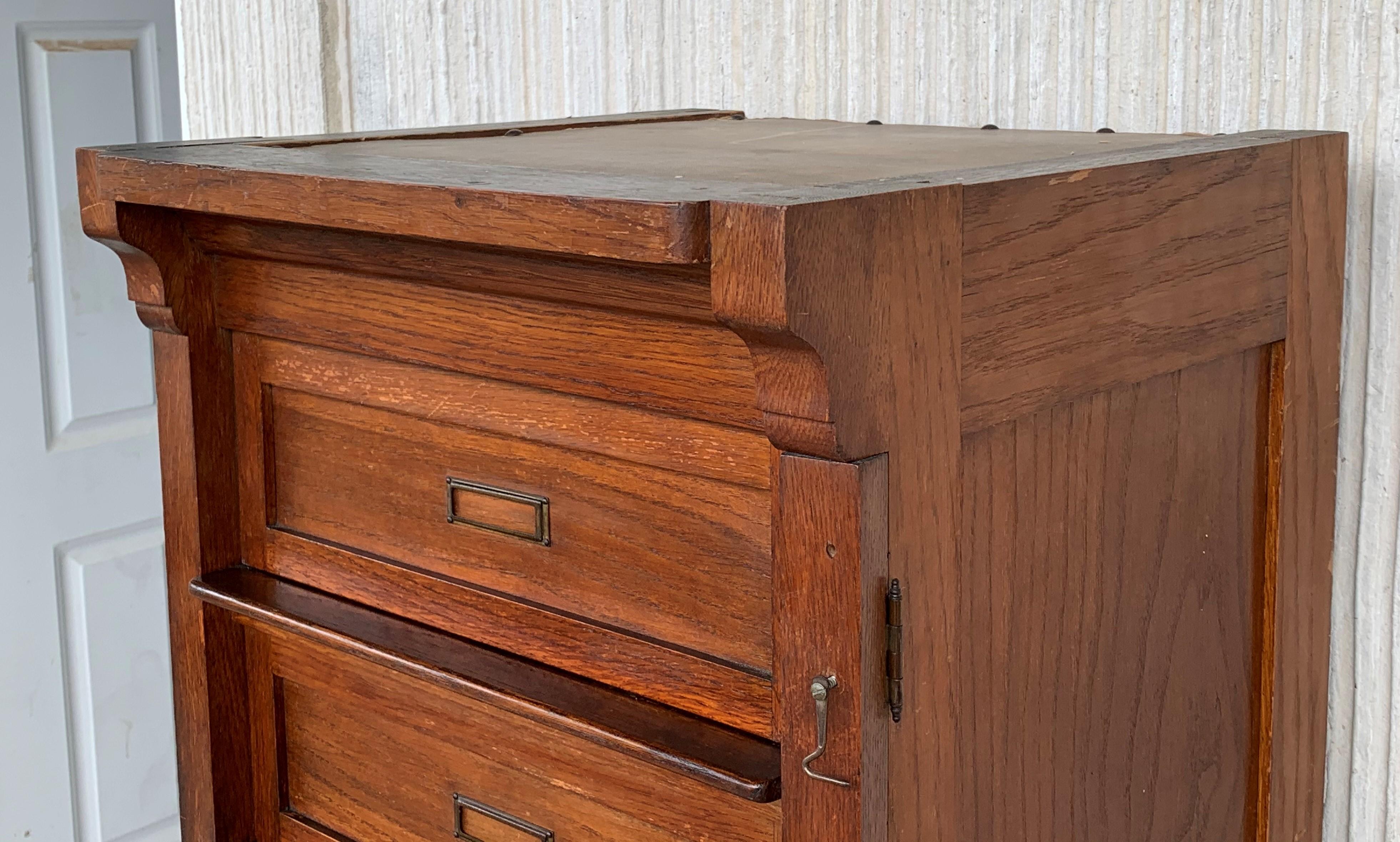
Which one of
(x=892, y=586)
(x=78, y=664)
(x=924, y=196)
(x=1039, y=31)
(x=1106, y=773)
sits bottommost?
(x=78, y=664)

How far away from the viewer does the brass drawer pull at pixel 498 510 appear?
733mm

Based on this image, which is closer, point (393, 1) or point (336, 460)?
point (336, 460)

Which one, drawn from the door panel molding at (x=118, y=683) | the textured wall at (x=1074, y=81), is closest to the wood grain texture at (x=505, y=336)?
the textured wall at (x=1074, y=81)

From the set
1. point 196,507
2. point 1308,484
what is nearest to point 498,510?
point 196,507

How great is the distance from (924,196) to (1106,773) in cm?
32

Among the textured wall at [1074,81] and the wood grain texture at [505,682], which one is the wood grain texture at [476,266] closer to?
the wood grain texture at [505,682]

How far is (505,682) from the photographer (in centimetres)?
73

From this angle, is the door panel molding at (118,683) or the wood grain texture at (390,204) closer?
the wood grain texture at (390,204)

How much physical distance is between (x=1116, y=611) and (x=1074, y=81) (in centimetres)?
45

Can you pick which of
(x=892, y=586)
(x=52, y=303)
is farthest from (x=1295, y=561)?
(x=52, y=303)

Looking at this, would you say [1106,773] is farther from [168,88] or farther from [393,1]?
[168,88]

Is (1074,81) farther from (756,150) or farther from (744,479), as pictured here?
(744,479)

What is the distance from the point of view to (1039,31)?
1014mm

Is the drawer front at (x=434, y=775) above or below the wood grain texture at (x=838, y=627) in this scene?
below
